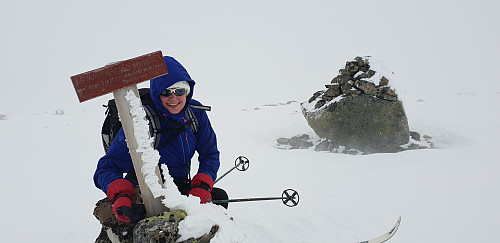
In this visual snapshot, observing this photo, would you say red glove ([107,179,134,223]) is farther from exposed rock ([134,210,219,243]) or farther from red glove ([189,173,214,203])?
red glove ([189,173,214,203])

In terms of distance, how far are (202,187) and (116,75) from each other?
1.47m

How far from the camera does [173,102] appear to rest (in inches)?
99.8

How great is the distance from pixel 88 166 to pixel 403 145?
1072cm

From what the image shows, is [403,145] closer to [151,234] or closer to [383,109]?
[383,109]

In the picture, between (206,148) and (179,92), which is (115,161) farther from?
(206,148)

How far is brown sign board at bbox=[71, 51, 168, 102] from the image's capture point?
5.98 ft

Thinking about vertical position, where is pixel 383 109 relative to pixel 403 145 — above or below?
above

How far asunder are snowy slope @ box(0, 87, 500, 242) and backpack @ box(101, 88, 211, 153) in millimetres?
1099

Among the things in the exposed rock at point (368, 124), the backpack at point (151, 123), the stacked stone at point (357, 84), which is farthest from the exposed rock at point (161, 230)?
the stacked stone at point (357, 84)

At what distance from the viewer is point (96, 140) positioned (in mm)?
10945

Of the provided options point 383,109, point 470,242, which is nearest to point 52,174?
point 470,242

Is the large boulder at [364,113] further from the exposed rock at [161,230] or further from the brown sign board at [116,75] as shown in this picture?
the brown sign board at [116,75]

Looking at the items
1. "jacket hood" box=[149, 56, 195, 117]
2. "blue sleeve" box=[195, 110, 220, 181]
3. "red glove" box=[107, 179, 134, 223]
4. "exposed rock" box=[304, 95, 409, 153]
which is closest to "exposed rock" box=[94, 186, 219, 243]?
"red glove" box=[107, 179, 134, 223]

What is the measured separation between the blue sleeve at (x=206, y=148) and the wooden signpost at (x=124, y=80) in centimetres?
107
